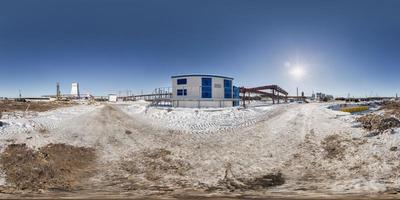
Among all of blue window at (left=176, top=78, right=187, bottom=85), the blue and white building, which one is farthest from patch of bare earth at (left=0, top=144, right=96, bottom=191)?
blue window at (left=176, top=78, right=187, bottom=85)

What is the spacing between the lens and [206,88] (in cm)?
4738

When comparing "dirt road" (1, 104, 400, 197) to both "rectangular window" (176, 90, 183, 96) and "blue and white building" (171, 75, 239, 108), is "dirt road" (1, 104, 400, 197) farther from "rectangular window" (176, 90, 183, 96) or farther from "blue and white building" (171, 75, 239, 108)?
"rectangular window" (176, 90, 183, 96)

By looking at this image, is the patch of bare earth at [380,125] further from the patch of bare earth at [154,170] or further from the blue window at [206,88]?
the blue window at [206,88]

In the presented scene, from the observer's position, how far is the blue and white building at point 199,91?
4650cm

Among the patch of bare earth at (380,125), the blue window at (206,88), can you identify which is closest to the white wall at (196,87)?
the blue window at (206,88)

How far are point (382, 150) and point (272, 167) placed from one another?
559 cm

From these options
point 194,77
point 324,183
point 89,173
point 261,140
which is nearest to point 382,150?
point 324,183

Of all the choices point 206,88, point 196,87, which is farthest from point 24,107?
point 206,88

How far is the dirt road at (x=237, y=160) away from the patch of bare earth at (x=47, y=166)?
63 centimetres

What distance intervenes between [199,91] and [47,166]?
3467 cm

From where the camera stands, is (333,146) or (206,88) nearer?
(333,146)

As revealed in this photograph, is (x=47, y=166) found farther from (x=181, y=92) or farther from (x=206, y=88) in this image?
(x=206, y=88)

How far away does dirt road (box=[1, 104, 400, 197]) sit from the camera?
1058 cm

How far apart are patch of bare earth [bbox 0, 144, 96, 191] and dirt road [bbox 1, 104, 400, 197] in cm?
63
